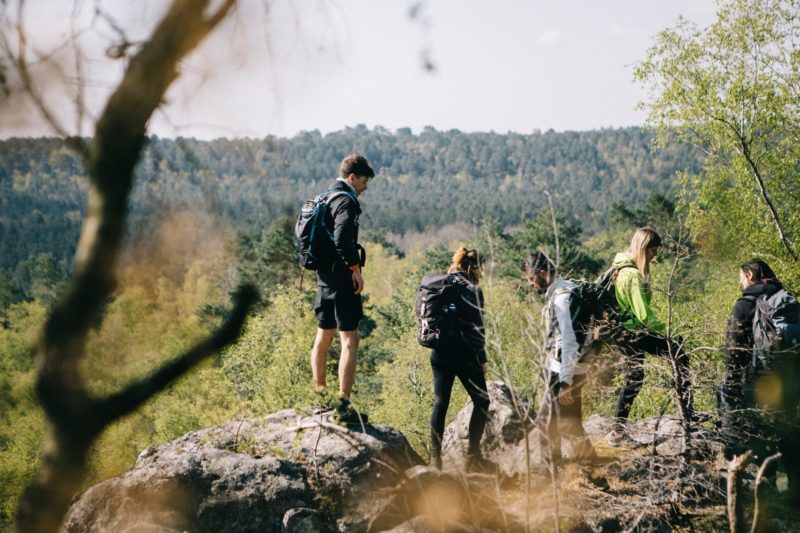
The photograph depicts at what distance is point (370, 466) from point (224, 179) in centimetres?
369

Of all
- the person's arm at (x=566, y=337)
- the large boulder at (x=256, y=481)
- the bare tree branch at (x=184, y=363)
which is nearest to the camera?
the bare tree branch at (x=184, y=363)

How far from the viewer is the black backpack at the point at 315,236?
426 cm

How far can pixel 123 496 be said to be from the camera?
3.56 m

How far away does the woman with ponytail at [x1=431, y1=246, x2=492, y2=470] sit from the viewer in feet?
15.9

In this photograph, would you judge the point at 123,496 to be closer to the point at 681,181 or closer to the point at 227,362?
the point at 227,362

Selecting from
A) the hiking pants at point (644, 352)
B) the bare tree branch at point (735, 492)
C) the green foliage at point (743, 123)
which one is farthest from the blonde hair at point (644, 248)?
the green foliage at point (743, 123)

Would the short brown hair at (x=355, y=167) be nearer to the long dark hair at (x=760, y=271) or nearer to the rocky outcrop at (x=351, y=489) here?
the rocky outcrop at (x=351, y=489)

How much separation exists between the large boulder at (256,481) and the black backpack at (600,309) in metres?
1.84

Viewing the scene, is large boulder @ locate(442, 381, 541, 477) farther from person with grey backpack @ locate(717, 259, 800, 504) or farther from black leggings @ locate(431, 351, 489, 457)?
person with grey backpack @ locate(717, 259, 800, 504)

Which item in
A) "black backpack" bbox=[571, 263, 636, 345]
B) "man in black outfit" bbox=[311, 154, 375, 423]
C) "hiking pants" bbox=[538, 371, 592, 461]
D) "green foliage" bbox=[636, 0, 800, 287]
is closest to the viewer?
"man in black outfit" bbox=[311, 154, 375, 423]

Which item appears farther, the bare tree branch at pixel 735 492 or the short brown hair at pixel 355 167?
the short brown hair at pixel 355 167

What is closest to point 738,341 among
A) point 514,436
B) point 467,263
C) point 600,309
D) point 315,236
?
point 600,309

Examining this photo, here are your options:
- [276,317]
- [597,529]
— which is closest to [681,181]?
[276,317]

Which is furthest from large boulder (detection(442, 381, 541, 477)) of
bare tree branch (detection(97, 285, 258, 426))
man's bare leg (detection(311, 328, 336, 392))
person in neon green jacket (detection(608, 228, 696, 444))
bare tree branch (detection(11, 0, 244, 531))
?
bare tree branch (detection(11, 0, 244, 531))
